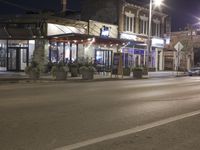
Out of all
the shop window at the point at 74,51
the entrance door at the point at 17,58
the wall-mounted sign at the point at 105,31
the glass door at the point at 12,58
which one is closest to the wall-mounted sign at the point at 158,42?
the wall-mounted sign at the point at 105,31

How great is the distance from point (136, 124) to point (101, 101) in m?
4.95

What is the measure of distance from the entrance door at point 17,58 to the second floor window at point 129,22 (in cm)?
1375

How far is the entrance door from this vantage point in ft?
131

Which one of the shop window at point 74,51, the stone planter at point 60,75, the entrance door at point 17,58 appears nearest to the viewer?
the stone planter at point 60,75

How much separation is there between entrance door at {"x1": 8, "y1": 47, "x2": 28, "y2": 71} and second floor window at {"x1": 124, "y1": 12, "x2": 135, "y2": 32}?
13750 mm

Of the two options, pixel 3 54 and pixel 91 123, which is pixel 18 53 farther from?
pixel 91 123

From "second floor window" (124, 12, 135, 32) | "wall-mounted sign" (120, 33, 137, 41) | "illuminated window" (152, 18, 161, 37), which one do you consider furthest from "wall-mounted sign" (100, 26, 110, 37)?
"illuminated window" (152, 18, 161, 37)

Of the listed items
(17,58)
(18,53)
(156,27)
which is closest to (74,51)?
(18,53)

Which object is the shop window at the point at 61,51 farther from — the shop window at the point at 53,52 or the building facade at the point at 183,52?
the building facade at the point at 183,52

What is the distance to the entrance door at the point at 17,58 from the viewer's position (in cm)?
3988

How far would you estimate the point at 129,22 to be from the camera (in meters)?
49.8

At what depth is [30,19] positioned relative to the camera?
39031 millimetres

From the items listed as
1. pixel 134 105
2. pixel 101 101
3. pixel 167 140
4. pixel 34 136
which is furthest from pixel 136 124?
pixel 101 101

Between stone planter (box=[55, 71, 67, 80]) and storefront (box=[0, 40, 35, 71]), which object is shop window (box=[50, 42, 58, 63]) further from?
stone planter (box=[55, 71, 67, 80])
